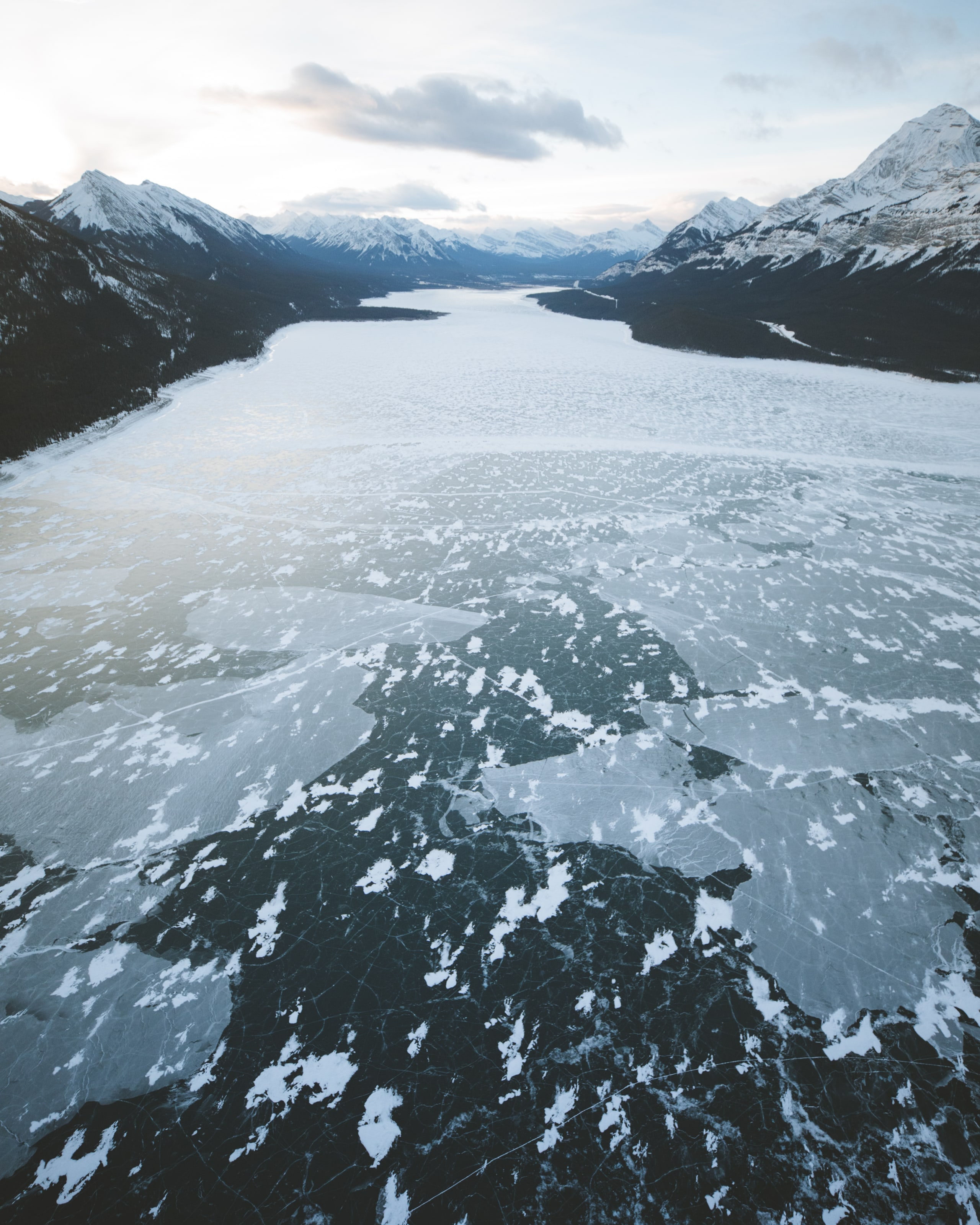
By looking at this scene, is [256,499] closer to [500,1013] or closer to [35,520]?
[35,520]

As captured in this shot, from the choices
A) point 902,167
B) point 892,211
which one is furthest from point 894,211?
point 902,167

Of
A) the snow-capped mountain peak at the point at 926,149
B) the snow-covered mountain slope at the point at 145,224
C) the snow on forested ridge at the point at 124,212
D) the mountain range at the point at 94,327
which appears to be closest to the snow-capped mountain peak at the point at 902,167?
the snow-capped mountain peak at the point at 926,149

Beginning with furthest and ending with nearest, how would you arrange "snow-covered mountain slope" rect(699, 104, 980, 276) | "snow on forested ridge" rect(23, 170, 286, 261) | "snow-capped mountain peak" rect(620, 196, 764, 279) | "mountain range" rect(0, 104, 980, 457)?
"snow-capped mountain peak" rect(620, 196, 764, 279) → "snow on forested ridge" rect(23, 170, 286, 261) → "snow-covered mountain slope" rect(699, 104, 980, 276) → "mountain range" rect(0, 104, 980, 457)

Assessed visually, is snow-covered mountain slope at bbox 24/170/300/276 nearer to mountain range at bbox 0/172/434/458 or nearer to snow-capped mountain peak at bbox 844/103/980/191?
mountain range at bbox 0/172/434/458

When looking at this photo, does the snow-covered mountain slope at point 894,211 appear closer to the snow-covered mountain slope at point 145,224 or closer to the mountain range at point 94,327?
the mountain range at point 94,327

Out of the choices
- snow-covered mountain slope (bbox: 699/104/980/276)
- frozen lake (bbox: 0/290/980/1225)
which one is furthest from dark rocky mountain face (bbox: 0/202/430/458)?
snow-covered mountain slope (bbox: 699/104/980/276)

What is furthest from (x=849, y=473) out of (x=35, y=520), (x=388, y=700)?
(x=35, y=520)
